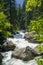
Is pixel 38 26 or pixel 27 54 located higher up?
pixel 38 26

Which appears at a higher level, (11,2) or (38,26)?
(38,26)

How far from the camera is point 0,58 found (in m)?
24.2

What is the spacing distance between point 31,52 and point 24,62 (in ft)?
6.90

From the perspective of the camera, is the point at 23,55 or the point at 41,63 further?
the point at 23,55

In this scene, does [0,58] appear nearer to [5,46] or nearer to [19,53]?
[19,53]

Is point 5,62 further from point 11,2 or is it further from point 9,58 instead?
point 11,2

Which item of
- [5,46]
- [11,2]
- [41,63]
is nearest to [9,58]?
[5,46]

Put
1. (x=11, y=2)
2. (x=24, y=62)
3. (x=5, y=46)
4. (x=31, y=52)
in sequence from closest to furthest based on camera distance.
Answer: (x=24, y=62)
(x=31, y=52)
(x=5, y=46)
(x=11, y=2)

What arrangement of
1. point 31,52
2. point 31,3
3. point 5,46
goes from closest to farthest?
point 31,3, point 31,52, point 5,46

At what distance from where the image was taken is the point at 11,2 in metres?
58.6

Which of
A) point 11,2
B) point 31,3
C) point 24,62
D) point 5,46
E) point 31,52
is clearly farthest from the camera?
point 11,2

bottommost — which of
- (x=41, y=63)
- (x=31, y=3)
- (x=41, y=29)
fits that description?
(x=41, y=63)

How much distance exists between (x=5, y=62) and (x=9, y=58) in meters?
2.00

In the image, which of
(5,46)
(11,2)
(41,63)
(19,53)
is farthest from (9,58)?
(11,2)
